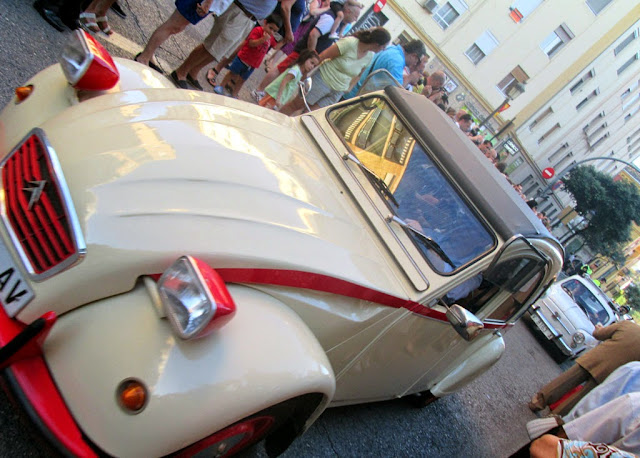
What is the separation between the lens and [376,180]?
9.07ft

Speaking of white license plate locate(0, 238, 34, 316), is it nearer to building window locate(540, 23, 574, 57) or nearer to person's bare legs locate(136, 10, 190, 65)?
person's bare legs locate(136, 10, 190, 65)

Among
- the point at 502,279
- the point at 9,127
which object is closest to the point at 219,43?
the point at 9,127

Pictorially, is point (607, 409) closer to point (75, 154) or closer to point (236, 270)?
point (236, 270)

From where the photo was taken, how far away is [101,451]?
146cm

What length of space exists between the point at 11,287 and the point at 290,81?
3360 millimetres

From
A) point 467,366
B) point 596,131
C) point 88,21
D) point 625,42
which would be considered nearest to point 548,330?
point 467,366

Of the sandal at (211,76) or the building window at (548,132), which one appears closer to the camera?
the sandal at (211,76)

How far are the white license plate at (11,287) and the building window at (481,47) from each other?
28.4 metres

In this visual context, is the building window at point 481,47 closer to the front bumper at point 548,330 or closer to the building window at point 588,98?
the building window at point 588,98

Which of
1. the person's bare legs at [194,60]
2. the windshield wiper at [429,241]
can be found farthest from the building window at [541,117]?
the windshield wiper at [429,241]

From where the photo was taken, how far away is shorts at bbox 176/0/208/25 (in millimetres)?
4570

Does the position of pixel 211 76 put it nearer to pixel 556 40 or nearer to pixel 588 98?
pixel 556 40

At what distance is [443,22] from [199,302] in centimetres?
2760

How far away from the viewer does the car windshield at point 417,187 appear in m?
2.62
